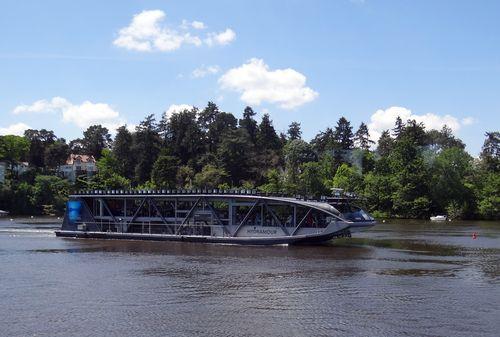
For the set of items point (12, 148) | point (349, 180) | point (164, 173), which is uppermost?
point (12, 148)

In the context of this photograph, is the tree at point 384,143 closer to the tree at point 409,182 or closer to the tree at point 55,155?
the tree at point 409,182

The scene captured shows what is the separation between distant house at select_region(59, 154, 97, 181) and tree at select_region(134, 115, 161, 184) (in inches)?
1048

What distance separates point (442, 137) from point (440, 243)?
124 meters

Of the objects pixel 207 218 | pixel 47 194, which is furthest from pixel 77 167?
pixel 207 218

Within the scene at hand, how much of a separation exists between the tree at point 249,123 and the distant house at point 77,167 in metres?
49.1

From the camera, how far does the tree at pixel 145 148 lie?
165750mm

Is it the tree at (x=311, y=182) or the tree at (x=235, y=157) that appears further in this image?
the tree at (x=235, y=157)

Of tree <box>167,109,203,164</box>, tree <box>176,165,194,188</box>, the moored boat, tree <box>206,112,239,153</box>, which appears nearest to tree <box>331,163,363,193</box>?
the moored boat

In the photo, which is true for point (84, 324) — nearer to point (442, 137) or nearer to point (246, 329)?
point (246, 329)

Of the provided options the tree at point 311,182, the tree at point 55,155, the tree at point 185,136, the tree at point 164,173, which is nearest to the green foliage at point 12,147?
the tree at point 55,155

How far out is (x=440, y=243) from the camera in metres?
65.0

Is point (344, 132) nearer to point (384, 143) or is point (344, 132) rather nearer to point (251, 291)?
point (384, 143)

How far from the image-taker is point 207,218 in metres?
63.8

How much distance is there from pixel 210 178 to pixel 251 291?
11001cm
